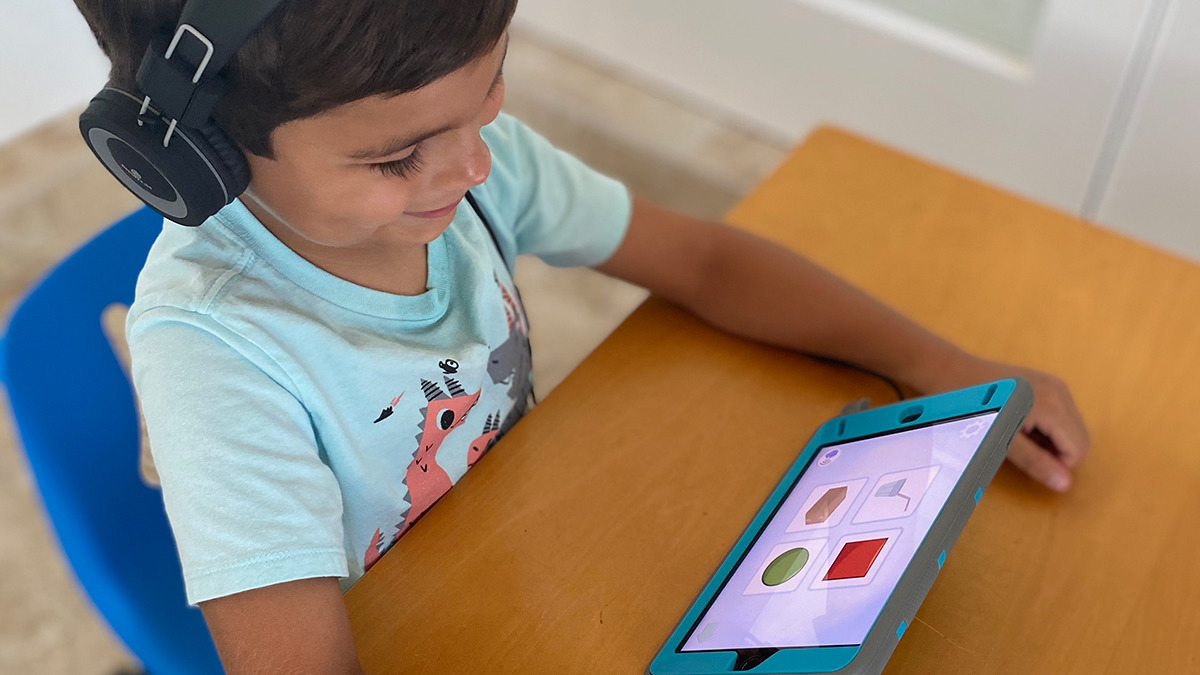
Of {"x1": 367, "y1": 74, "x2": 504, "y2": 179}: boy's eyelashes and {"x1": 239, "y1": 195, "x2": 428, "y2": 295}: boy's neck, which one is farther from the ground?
{"x1": 367, "y1": 74, "x2": 504, "y2": 179}: boy's eyelashes

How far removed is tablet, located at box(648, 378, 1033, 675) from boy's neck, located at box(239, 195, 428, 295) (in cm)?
30

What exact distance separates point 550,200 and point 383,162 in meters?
0.29

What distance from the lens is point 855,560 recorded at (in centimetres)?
60

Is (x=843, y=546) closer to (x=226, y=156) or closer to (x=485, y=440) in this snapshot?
(x=485, y=440)

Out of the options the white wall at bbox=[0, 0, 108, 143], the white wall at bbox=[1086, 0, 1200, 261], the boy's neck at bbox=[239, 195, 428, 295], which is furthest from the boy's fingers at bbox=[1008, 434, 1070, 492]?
the white wall at bbox=[0, 0, 108, 143]

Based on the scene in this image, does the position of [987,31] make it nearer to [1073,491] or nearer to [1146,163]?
[1146,163]

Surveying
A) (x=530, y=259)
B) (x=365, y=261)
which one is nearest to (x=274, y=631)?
(x=365, y=261)

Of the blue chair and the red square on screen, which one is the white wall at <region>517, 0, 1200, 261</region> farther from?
the blue chair

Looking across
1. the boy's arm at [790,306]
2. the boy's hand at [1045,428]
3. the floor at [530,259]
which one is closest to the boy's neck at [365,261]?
the boy's arm at [790,306]

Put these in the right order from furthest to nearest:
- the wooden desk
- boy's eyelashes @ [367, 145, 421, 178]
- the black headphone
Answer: the wooden desk
boy's eyelashes @ [367, 145, 421, 178]
the black headphone

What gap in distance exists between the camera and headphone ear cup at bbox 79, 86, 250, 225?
52cm

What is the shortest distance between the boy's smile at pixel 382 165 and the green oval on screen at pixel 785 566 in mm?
306

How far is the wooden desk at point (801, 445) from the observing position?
67 cm

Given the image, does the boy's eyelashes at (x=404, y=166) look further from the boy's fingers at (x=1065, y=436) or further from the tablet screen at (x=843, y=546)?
the boy's fingers at (x=1065, y=436)
